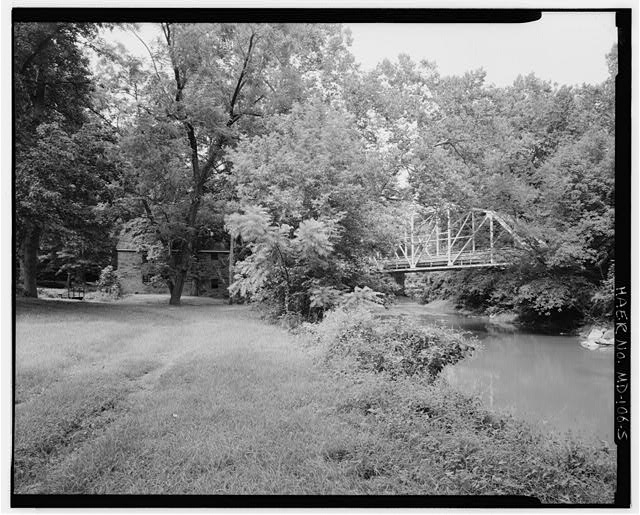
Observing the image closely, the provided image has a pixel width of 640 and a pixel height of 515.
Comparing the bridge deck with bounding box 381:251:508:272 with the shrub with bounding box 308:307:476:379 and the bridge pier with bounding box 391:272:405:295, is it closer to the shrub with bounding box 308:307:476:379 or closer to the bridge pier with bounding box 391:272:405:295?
the bridge pier with bounding box 391:272:405:295

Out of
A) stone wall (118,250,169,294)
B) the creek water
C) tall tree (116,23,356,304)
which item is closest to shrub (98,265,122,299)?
stone wall (118,250,169,294)

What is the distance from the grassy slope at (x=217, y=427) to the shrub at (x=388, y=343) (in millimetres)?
433

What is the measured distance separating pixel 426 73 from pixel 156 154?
204 centimetres

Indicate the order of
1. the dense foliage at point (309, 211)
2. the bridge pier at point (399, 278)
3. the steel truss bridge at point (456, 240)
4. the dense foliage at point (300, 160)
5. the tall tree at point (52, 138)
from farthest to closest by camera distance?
the bridge pier at point (399, 278), the dense foliage at point (309, 211), the steel truss bridge at point (456, 240), the dense foliage at point (300, 160), the tall tree at point (52, 138)

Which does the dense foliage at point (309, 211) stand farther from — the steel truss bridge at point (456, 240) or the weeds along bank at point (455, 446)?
the weeds along bank at point (455, 446)

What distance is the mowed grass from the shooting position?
6.74 ft

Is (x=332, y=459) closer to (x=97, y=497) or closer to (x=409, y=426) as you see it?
(x=409, y=426)

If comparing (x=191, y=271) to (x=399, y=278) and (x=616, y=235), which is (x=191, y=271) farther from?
(x=616, y=235)

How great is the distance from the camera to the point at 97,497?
2.02 metres

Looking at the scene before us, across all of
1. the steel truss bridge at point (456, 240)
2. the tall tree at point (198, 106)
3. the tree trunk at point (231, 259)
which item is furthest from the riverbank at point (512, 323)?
the tall tree at point (198, 106)

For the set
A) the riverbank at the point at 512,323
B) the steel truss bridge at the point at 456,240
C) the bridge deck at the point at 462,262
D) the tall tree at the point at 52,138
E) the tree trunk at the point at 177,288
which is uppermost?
the tall tree at the point at 52,138

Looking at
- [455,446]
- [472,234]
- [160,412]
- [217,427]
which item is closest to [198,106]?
[160,412]

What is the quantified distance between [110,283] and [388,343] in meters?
2.30

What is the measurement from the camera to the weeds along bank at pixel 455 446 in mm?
2076
